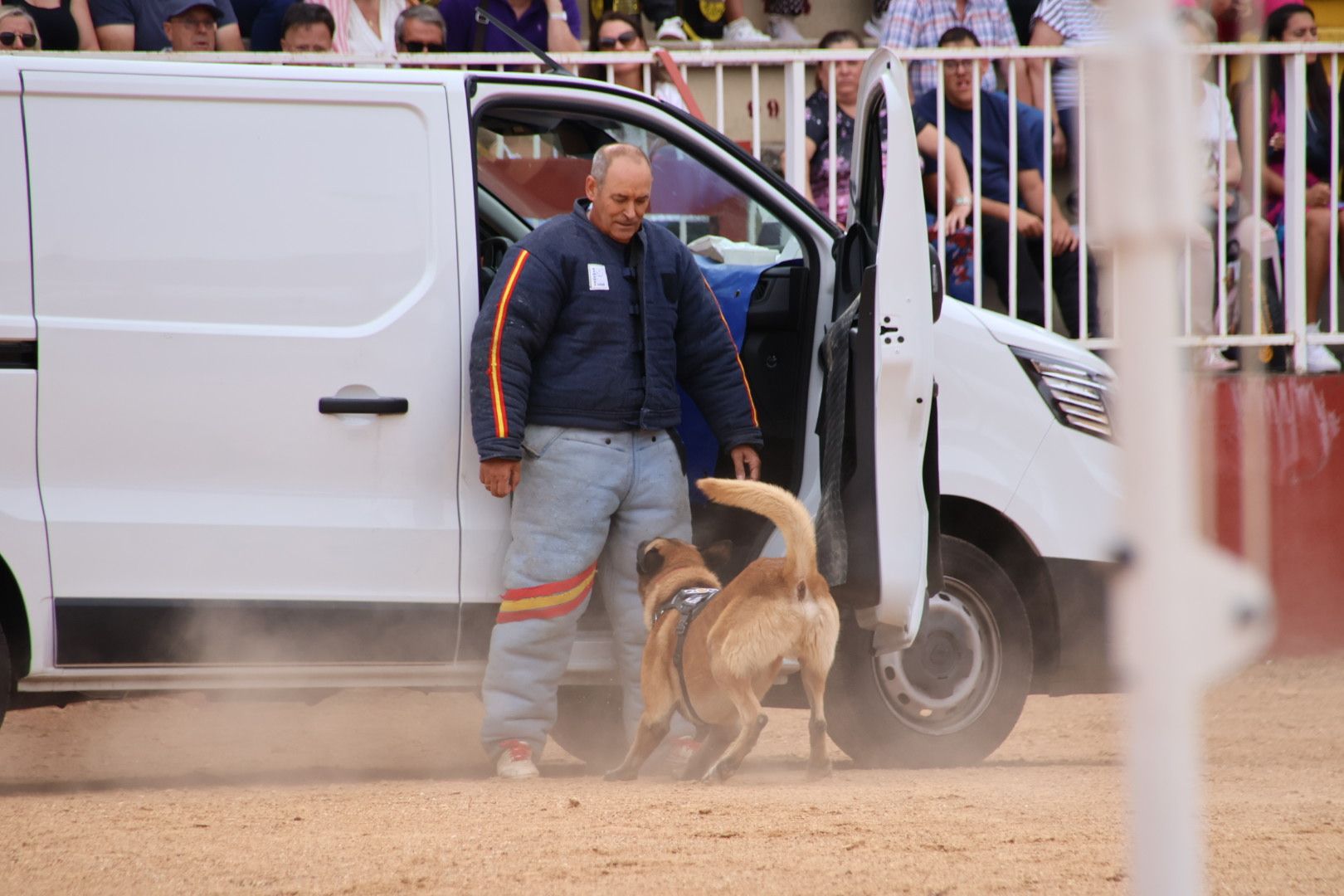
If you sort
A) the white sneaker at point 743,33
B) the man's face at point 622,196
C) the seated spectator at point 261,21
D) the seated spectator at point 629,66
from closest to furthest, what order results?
the man's face at point 622,196, the seated spectator at point 629,66, the seated spectator at point 261,21, the white sneaker at point 743,33

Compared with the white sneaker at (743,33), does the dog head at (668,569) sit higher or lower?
lower

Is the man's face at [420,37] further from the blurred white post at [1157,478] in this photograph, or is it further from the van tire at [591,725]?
the blurred white post at [1157,478]

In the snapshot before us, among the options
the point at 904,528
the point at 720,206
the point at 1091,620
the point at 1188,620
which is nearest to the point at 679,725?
the point at 904,528

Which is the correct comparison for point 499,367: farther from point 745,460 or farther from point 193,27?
point 193,27

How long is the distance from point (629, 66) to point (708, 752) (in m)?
3.64

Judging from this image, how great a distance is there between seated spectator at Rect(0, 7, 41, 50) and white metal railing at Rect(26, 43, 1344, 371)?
1283mm

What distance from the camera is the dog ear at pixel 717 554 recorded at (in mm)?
4898

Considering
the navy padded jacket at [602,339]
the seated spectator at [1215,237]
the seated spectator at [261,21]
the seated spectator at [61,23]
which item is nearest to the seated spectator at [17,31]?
the seated spectator at [61,23]

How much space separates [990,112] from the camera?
24.1 ft

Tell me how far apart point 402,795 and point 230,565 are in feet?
2.81

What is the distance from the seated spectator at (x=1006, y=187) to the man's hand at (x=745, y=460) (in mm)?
2817

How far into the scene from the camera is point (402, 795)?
4.17 metres

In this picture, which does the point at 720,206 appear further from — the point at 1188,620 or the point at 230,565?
the point at 1188,620

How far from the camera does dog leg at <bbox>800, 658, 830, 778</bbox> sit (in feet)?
14.7
